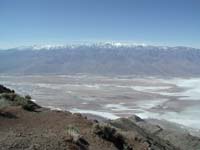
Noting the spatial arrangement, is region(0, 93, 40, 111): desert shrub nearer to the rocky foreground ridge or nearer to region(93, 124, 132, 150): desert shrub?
the rocky foreground ridge

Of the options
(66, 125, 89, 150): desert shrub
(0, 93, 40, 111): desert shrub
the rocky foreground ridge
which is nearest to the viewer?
the rocky foreground ridge

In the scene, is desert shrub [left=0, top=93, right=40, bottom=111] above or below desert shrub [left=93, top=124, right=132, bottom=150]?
above

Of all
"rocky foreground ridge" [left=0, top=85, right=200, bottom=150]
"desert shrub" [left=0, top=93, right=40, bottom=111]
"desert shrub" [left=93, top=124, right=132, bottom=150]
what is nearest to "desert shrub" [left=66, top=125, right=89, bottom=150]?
"rocky foreground ridge" [left=0, top=85, right=200, bottom=150]

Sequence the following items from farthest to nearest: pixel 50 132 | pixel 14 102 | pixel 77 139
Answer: pixel 14 102 < pixel 50 132 < pixel 77 139

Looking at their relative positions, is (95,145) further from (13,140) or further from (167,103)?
(167,103)

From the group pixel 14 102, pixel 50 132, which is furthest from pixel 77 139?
pixel 14 102

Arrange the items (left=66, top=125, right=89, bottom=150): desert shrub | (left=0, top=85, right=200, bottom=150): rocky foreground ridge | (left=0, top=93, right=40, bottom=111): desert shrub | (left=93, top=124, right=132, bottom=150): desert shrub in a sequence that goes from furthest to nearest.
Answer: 1. (left=0, top=93, right=40, bottom=111): desert shrub
2. (left=93, top=124, right=132, bottom=150): desert shrub
3. (left=66, top=125, right=89, bottom=150): desert shrub
4. (left=0, top=85, right=200, bottom=150): rocky foreground ridge

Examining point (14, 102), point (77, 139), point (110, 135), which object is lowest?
point (110, 135)

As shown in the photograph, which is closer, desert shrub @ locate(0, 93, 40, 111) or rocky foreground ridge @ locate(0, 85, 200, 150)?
rocky foreground ridge @ locate(0, 85, 200, 150)

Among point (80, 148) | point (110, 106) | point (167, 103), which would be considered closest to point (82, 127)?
point (80, 148)

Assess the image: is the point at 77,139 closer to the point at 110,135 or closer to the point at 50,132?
the point at 50,132
